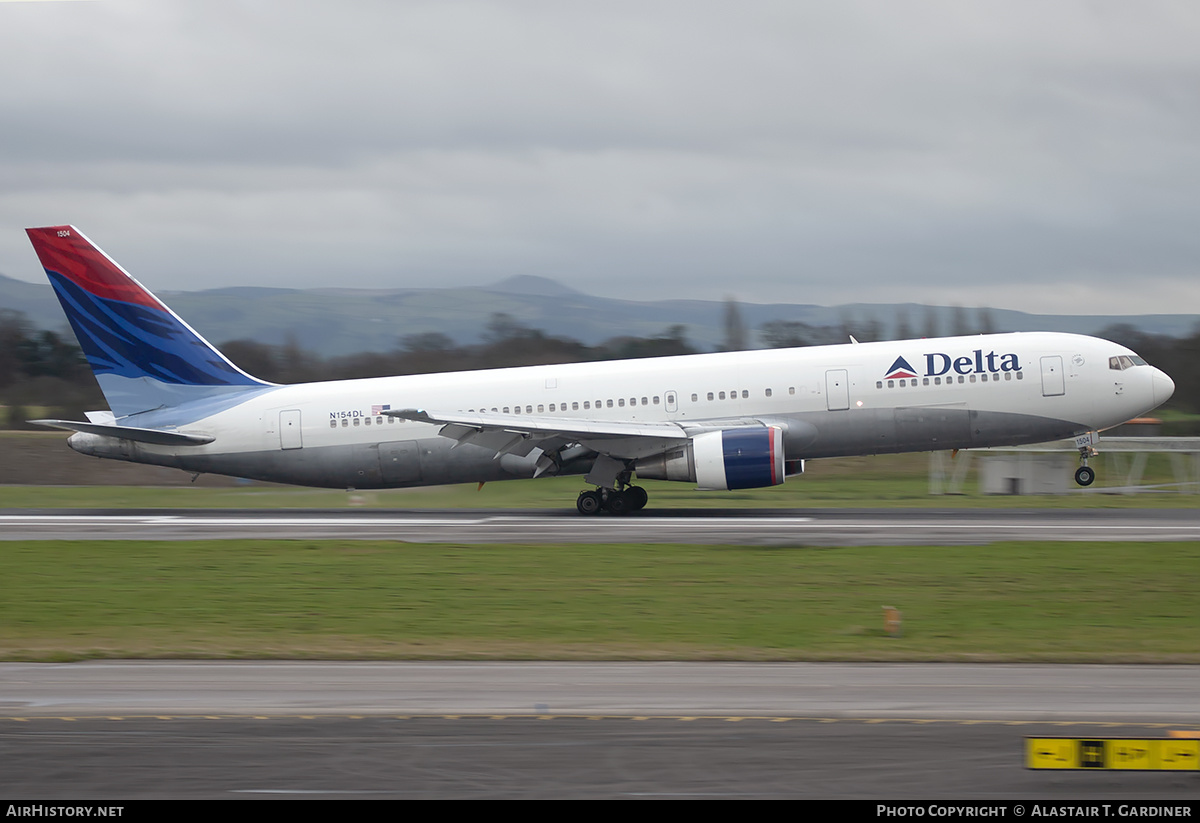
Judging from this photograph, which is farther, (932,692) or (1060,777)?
(932,692)

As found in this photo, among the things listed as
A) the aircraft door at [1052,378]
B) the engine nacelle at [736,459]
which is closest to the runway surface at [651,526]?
the engine nacelle at [736,459]

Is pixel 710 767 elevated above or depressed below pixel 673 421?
below

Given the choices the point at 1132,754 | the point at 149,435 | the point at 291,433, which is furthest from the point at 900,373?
the point at 1132,754

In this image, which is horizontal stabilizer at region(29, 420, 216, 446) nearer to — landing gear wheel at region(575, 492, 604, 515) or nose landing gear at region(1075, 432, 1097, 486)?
landing gear wheel at region(575, 492, 604, 515)

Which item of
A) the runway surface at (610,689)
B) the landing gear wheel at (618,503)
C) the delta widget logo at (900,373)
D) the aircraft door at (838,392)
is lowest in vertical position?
the runway surface at (610,689)

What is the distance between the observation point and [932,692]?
11.4 meters

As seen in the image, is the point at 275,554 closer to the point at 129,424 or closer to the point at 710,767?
the point at 129,424

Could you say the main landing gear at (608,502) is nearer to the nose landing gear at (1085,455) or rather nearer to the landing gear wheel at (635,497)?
the landing gear wheel at (635,497)

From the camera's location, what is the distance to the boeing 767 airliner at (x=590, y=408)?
2834cm

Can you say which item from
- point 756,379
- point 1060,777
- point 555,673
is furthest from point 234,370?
point 1060,777

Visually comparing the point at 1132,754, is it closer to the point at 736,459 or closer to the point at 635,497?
the point at 736,459

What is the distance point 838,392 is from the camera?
28.5 m

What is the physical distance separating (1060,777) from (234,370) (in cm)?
2747

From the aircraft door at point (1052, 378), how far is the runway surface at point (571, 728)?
16.7m
